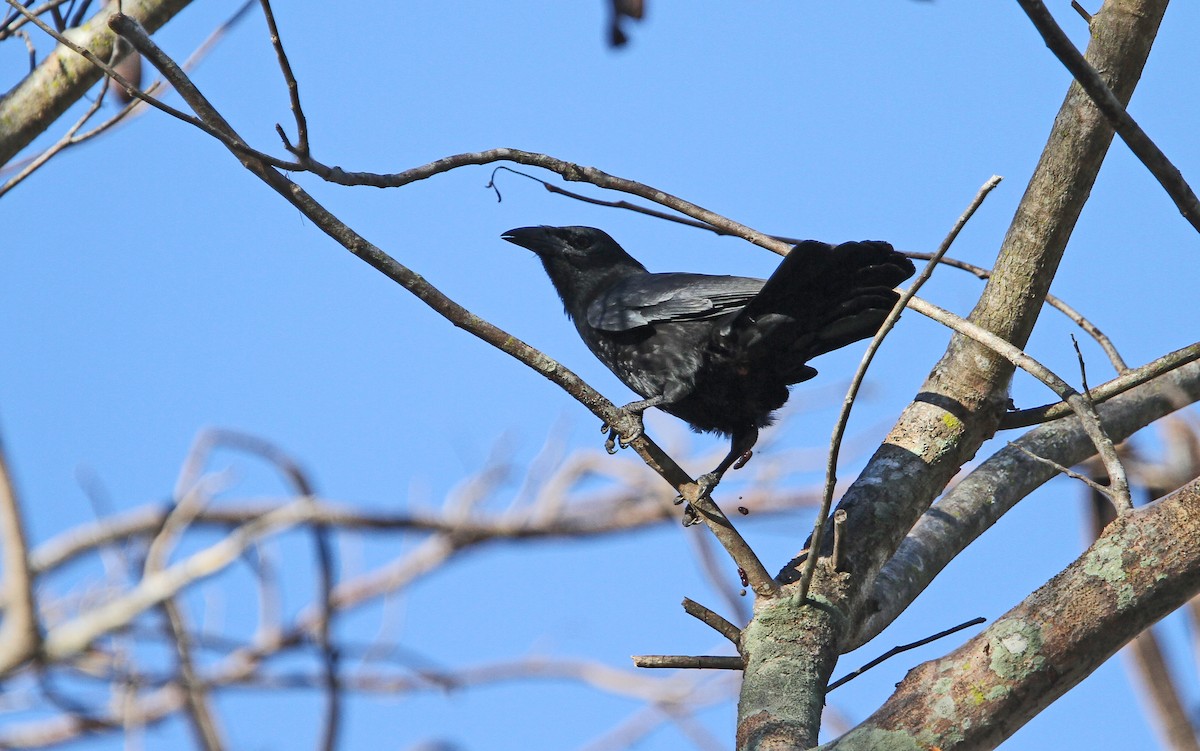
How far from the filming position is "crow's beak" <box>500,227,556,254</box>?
5691 millimetres

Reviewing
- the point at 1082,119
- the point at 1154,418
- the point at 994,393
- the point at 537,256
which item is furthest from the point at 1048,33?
the point at 537,256

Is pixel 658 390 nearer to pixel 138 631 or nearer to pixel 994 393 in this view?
pixel 994 393

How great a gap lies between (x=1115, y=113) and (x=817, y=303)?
6.36 feet

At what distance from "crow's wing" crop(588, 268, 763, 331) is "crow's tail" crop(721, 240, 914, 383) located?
18cm

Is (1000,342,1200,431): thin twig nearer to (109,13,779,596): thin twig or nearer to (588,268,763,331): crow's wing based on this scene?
(109,13,779,596): thin twig

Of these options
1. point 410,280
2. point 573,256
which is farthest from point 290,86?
point 573,256

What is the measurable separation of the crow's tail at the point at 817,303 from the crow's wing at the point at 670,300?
18cm

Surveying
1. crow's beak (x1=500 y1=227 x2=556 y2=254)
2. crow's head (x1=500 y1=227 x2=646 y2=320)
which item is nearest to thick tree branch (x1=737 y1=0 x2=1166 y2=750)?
Answer: crow's head (x1=500 y1=227 x2=646 y2=320)

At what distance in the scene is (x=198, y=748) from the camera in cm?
180

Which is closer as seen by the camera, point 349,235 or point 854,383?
point 854,383

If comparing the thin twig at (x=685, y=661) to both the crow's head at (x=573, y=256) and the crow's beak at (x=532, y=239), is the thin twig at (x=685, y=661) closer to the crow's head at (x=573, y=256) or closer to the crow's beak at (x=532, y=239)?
the crow's head at (x=573, y=256)

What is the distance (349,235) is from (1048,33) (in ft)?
5.88

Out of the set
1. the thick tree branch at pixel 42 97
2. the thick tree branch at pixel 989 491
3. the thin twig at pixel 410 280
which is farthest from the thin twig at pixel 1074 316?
the thick tree branch at pixel 42 97

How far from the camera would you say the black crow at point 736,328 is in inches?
154
